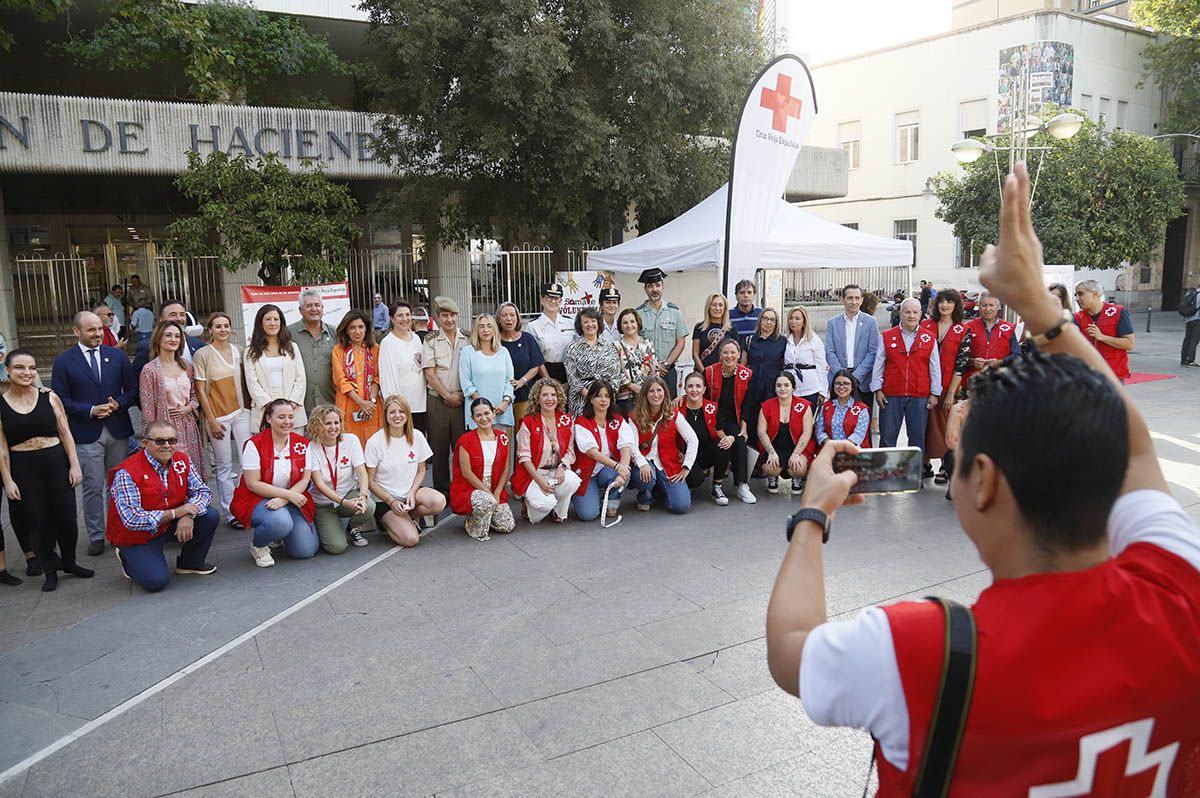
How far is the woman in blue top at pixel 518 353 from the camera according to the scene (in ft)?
25.3

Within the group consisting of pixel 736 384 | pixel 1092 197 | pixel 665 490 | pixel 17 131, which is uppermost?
pixel 17 131

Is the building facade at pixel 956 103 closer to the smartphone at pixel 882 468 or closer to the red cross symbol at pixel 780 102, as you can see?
the red cross symbol at pixel 780 102

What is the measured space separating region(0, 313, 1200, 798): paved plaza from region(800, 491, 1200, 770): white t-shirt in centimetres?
213

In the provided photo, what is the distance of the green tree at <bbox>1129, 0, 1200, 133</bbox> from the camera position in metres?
28.8

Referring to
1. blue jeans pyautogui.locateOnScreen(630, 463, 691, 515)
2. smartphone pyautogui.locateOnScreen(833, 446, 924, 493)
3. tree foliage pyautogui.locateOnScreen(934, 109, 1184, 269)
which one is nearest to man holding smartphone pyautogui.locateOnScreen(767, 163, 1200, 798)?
smartphone pyautogui.locateOnScreen(833, 446, 924, 493)

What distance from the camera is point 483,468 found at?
6.68 metres

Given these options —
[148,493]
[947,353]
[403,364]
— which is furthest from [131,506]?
[947,353]

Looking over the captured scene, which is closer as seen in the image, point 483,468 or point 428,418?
point 483,468

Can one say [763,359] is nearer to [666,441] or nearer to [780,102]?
[666,441]

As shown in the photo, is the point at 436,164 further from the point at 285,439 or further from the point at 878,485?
the point at 878,485

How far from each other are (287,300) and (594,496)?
474cm

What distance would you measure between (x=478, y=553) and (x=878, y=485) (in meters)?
4.76

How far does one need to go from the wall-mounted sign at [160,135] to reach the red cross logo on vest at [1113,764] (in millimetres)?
13780

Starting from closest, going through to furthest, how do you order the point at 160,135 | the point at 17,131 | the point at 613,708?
the point at 613,708, the point at 17,131, the point at 160,135
